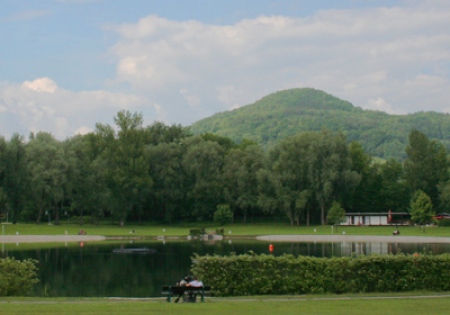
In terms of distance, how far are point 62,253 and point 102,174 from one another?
146ft

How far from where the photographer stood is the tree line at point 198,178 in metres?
92.1

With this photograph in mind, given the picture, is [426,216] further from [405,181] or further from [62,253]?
[62,253]

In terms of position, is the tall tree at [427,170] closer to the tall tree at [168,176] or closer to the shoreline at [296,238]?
the shoreline at [296,238]

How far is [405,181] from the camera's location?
A: 104750mm

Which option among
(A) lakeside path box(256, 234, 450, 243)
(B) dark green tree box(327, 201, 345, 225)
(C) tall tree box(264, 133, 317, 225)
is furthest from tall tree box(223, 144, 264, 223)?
(A) lakeside path box(256, 234, 450, 243)

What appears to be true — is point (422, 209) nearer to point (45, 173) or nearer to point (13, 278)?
point (45, 173)

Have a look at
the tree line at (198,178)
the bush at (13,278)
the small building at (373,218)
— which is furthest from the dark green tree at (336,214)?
the bush at (13,278)

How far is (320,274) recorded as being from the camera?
921 inches

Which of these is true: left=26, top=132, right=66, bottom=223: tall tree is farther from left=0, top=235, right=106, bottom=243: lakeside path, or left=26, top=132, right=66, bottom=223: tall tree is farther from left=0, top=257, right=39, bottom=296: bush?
left=0, top=257, right=39, bottom=296: bush

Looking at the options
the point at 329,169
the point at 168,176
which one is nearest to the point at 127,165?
the point at 168,176

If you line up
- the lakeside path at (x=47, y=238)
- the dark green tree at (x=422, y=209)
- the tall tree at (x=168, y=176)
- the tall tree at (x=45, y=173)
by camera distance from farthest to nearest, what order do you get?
the tall tree at (x=168, y=176) → the tall tree at (x=45, y=173) → the dark green tree at (x=422, y=209) → the lakeside path at (x=47, y=238)

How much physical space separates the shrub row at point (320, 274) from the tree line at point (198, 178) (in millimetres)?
67567

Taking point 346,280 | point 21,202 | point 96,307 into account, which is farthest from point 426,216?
point 96,307

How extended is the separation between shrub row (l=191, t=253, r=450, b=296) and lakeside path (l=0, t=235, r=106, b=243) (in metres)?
49.7
